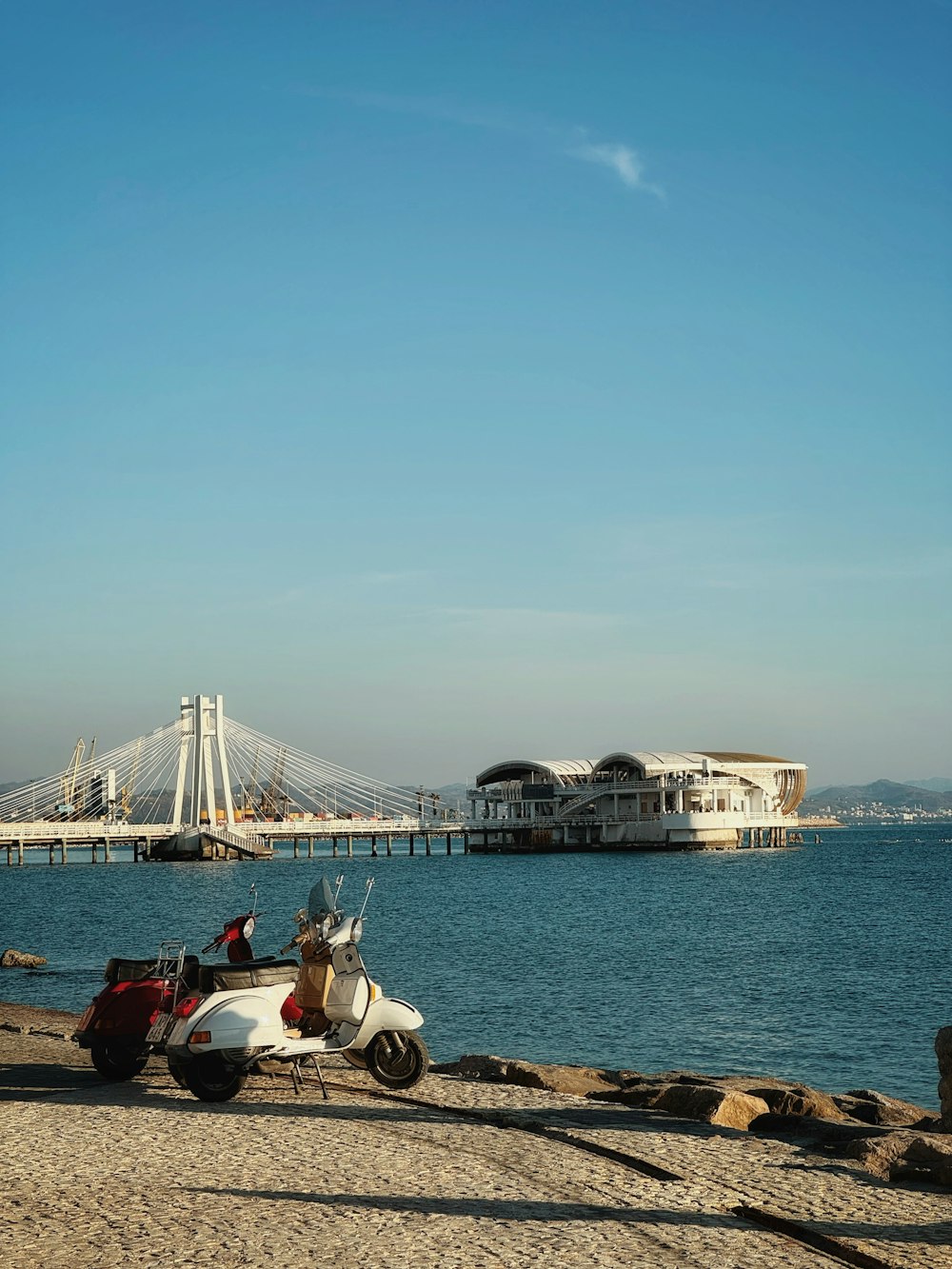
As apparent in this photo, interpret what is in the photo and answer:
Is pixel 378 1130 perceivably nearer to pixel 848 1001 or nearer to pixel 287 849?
pixel 848 1001

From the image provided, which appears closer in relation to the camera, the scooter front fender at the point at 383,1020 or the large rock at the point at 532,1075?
the scooter front fender at the point at 383,1020

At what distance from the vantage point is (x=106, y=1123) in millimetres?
9242

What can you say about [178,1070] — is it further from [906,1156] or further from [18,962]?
[18,962]

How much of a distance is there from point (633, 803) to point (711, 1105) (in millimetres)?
90197

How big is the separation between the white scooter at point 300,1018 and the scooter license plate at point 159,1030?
10 centimetres

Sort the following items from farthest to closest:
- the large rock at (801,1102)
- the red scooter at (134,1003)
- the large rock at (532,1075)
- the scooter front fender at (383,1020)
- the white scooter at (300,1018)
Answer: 1. the large rock at (532,1075)
2. the large rock at (801,1102)
3. the red scooter at (134,1003)
4. the scooter front fender at (383,1020)
5. the white scooter at (300,1018)

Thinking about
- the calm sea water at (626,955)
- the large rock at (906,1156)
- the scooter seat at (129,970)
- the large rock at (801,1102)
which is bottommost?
the calm sea water at (626,955)

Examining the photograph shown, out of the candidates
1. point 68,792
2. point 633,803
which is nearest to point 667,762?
point 633,803

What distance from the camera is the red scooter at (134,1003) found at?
34.9ft

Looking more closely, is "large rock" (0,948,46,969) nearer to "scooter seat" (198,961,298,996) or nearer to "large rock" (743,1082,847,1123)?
"large rock" (743,1082,847,1123)

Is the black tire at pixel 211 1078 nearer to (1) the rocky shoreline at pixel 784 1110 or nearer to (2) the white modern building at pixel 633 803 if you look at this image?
(1) the rocky shoreline at pixel 784 1110

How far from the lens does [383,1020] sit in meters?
10.6

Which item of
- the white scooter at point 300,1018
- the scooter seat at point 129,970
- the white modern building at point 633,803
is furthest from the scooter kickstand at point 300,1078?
the white modern building at point 633,803

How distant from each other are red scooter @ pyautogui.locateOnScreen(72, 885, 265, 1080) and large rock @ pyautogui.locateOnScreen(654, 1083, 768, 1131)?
364 centimetres
